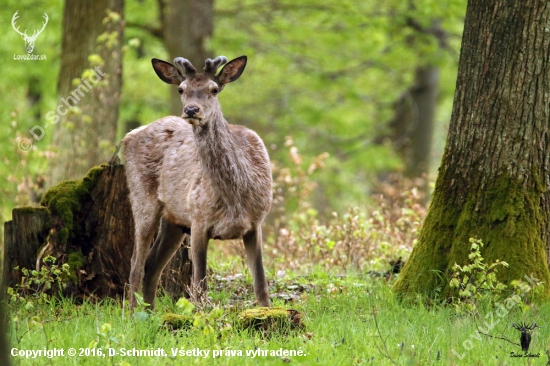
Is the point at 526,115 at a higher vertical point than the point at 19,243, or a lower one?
higher

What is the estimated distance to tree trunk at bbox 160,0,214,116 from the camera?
13.3m

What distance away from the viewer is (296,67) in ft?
58.6

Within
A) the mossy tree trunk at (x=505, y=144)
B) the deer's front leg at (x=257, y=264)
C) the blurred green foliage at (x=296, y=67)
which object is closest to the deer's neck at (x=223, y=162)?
the deer's front leg at (x=257, y=264)

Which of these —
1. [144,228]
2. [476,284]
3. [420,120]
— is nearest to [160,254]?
[144,228]

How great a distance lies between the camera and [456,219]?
638cm

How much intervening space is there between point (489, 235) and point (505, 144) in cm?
78

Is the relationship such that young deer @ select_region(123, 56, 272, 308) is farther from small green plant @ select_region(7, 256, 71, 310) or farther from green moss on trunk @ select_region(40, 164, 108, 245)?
small green plant @ select_region(7, 256, 71, 310)

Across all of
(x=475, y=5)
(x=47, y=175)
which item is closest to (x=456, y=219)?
(x=475, y=5)

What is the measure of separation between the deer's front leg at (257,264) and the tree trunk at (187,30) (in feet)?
24.6

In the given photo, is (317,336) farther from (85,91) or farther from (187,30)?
(187,30)

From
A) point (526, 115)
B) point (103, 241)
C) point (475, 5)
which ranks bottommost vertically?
point (103, 241)

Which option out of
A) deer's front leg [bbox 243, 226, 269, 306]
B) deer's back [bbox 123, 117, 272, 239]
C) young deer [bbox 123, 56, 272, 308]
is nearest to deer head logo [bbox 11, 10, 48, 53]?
deer's back [bbox 123, 117, 272, 239]

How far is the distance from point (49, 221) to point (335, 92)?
1508 cm

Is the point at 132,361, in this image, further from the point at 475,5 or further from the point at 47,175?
the point at 47,175
